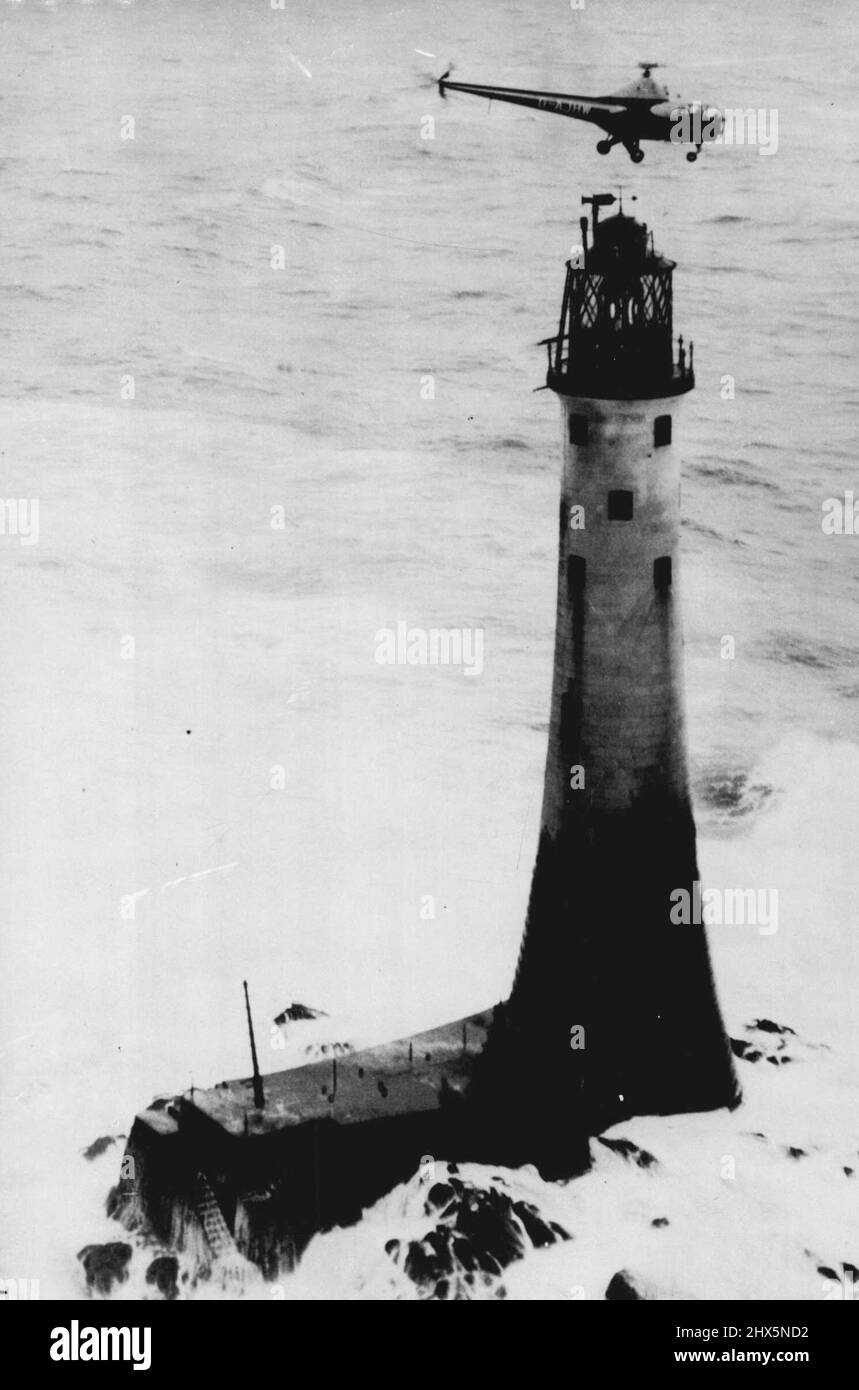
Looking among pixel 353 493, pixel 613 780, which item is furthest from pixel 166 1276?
pixel 353 493

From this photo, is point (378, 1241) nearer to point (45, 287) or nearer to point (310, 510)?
point (310, 510)

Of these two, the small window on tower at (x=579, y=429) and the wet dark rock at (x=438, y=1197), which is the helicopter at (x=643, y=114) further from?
the wet dark rock at (x=438, y=1197)

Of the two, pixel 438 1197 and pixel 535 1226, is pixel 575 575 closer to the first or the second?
pixel 438 1197

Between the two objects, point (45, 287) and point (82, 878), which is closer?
point (82, 878)

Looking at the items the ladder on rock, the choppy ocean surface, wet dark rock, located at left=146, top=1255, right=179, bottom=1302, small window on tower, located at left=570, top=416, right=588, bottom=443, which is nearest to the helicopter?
small window on tower, located at left=570, top=416, right=588, bottom=443

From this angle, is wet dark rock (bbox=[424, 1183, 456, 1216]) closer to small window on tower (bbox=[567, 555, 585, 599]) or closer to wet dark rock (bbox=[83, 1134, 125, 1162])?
wet dark rock (bbox=[83, 1134, 125, 1162])

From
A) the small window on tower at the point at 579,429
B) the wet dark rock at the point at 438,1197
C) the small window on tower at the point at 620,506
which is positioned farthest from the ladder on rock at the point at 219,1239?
the small window on tower at the point at 579,429
